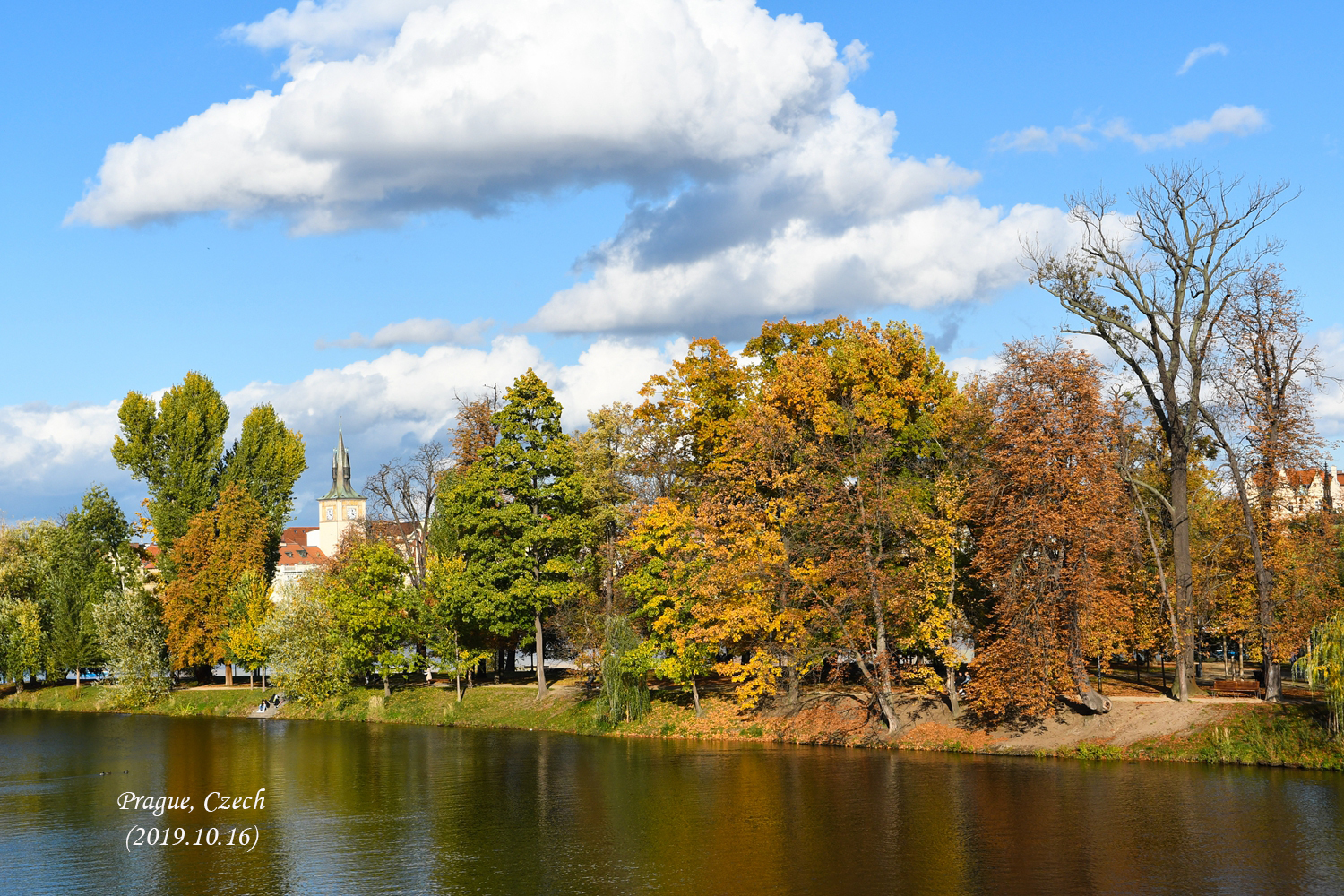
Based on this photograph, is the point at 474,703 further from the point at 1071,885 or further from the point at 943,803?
the point at 1071,885

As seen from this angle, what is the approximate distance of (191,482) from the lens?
80250mm

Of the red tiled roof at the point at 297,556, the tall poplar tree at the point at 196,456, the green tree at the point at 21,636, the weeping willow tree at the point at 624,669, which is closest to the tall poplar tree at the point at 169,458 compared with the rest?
the tall poplar tree at the point at 196,456

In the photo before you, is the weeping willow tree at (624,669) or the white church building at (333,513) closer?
the weeping willow tree at (624,669)

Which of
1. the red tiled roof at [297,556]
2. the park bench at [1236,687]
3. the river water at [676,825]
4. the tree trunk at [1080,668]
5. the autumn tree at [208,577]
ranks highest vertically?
the red tiled roof at [297,556]

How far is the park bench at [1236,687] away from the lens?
4428 centimetres

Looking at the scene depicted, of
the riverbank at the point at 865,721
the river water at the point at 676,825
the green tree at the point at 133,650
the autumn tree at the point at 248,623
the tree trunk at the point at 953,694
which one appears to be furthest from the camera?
A: the green tree at the point at 133,650

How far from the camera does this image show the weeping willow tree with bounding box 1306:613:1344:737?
35.8m

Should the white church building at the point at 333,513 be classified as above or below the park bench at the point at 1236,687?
above

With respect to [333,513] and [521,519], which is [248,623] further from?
[333,513]

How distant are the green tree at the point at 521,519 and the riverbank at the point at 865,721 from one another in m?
4.22

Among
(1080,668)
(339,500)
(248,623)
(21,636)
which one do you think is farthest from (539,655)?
(339,500)

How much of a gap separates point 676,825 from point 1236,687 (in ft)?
97.2

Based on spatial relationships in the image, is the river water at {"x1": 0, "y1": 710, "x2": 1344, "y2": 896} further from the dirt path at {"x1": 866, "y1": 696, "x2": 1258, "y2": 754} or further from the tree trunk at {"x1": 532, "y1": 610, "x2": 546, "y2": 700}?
the tree trunk at {"x1": 532, "y1": 610, "x2": 546, "y2": 700}

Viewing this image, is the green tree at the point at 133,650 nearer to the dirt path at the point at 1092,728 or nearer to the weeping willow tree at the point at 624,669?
the weeping willow tree at the point at 624,669
